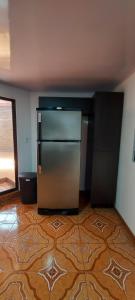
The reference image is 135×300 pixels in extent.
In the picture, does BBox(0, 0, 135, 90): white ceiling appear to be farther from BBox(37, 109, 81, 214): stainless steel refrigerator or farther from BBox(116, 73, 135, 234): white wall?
BBox(37, 109, 81, 214): stainless steel refrigerator

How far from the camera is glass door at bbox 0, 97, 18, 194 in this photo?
3229 mm

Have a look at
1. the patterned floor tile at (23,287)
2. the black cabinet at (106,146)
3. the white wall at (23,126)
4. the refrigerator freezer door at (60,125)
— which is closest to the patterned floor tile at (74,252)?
the patterned floor tile at (23,287)

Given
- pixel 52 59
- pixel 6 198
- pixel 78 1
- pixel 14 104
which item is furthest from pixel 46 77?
pixel 6 198

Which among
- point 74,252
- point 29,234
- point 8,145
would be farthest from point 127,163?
point 8,145

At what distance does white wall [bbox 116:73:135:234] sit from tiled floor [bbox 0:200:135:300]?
258 mm

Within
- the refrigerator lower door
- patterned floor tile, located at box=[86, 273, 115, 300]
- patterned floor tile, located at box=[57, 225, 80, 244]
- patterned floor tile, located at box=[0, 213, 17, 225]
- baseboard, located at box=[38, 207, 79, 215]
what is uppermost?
the refrigerator lower door

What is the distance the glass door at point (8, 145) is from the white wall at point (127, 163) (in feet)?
6.40

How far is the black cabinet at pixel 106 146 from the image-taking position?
267 cm

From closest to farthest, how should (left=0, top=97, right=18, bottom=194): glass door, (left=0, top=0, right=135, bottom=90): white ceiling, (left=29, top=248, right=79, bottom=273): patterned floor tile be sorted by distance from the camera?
(left=0, top=0, right=135, bottom=90): white ceiling < (left=29, top=248, right=79, bottom=273): patterned floor tile < (left=0, top=97, right=18, bottom=194): glass door

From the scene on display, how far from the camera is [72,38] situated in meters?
1.38

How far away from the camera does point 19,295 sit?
146 centimetres

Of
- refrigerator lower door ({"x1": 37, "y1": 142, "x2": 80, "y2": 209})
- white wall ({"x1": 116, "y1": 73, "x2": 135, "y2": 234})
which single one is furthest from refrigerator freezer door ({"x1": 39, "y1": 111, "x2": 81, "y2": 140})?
white wall ({"x1": 116, "y1": 73, "x2": 135, "y2": 234})

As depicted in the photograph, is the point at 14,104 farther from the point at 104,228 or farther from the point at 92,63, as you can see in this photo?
the point at 104,228

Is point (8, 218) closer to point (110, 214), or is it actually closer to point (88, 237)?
point (88, 237)
